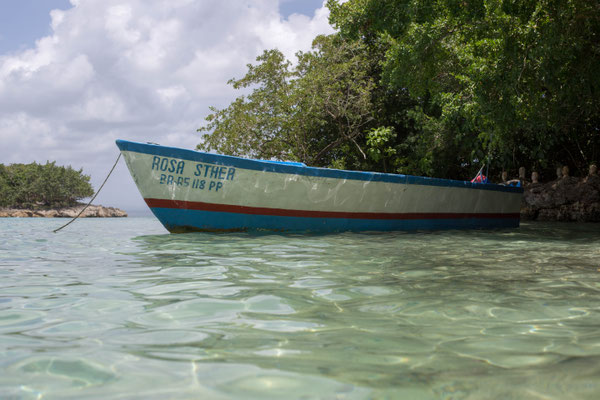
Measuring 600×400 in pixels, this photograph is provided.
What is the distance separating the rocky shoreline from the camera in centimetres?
4725

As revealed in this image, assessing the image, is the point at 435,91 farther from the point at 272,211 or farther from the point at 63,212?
the point at 63,212

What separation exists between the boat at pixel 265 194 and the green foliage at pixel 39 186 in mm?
52540

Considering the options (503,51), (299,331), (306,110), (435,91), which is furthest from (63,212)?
(299,331)

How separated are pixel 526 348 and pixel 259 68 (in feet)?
57.7

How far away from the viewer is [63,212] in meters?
50.1

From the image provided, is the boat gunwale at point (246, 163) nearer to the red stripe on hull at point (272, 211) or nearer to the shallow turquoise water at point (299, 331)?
the red stripe on hull at point (272, 211)

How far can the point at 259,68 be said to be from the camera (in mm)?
17891

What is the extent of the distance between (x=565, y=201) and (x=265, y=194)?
1426 centimetres

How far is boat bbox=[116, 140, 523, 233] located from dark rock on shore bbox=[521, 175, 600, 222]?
400 inches

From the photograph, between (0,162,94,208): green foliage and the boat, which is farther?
(0,162,94,208): green foliage

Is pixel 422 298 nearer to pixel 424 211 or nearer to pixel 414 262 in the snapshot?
pixel 414 262

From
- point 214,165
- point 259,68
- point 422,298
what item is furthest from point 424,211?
→ point 259,68

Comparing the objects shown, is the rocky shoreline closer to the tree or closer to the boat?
the tree

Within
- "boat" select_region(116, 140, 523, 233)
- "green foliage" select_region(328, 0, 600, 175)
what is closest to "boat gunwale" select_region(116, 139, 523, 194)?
"boat" select_region(116, 140, 523, 233)
